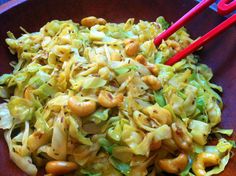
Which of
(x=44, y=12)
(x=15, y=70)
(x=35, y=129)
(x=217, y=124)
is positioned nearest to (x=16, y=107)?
(x=35, y=129)

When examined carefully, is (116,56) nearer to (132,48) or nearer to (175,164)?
(132,48)

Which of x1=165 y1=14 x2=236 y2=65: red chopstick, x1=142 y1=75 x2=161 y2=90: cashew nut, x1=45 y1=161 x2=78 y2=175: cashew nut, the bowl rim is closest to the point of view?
x1=45 y1=161 x2=78 y2=175: cashew nut

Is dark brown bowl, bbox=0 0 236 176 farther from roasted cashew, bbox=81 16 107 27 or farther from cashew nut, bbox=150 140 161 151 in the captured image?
cashew nut, bbox=150 140 161 151

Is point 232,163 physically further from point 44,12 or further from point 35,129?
point 44,12

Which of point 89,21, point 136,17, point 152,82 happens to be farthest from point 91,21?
point 152,82

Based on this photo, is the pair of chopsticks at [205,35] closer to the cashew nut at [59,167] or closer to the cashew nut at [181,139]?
the cashew nut at [181,139]

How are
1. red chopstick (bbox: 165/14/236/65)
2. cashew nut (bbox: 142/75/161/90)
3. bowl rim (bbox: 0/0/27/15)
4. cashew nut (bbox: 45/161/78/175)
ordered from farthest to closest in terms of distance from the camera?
1. bowl rim (bbox: 0/0/27/15)
2. red chopstick (bbox: 165/14/236/65)
3. cashew nut (bbox: 142/75/161/90)
4. cashew nut (bbox: 45/161/78/175)

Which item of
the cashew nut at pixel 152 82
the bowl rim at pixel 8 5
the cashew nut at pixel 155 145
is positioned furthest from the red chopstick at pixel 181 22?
the bowl rim at pixel 8 5

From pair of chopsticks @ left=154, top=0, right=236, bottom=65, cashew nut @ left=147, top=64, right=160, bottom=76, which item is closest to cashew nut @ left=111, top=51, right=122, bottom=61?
cashew nut @ left=147, top=64, right=160, bottom=76
